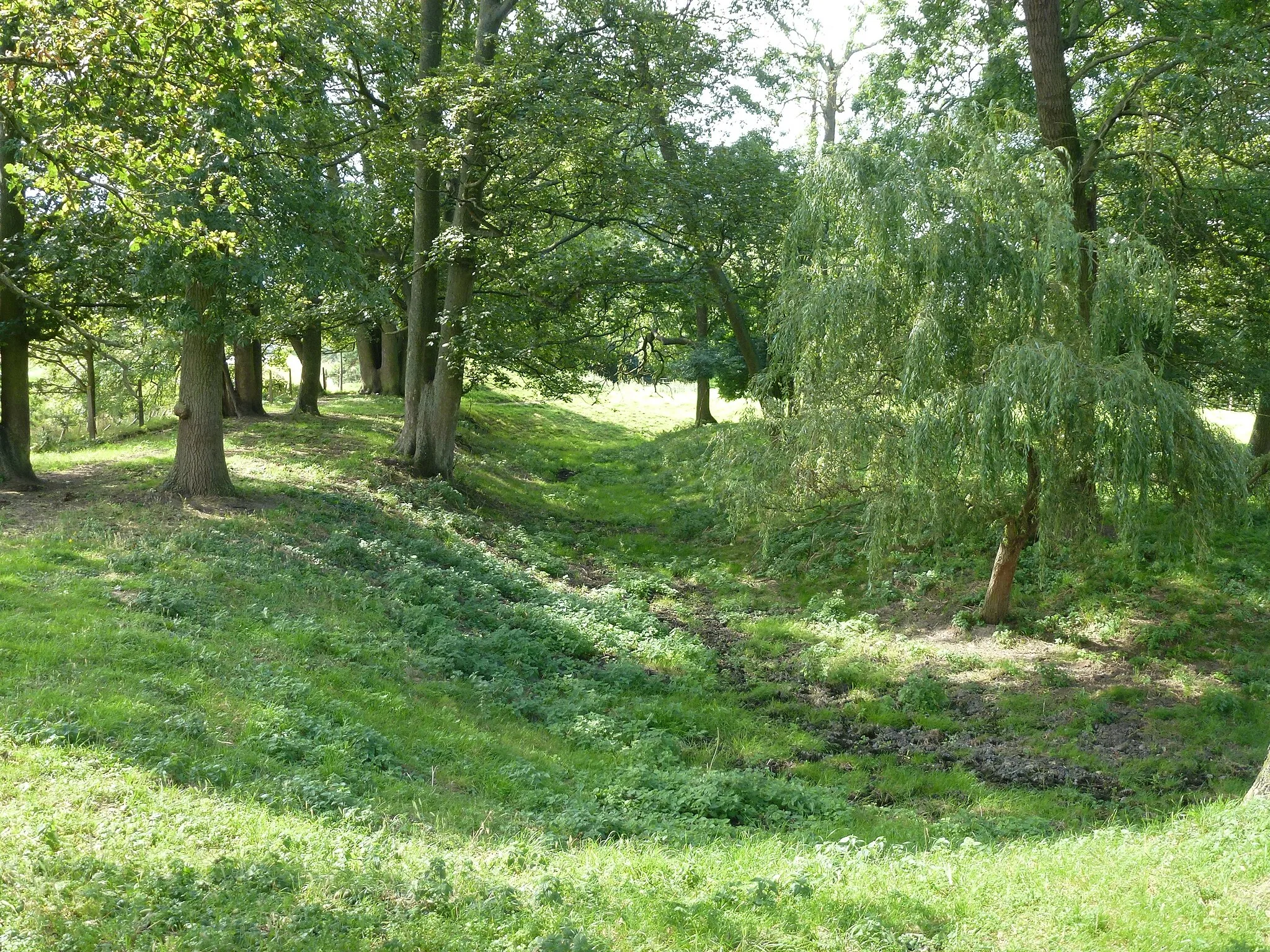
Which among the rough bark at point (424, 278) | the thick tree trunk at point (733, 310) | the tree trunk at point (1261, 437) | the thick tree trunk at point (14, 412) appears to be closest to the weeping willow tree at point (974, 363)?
the thick tree trunk at point (733, 310)

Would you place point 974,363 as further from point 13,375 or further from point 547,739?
point 13,375

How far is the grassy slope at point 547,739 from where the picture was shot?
5250mm

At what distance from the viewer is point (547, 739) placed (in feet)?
32.3

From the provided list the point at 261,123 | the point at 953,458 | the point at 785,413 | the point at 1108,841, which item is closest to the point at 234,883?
the point at 1108,841

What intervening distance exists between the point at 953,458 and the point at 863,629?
4.66 meters

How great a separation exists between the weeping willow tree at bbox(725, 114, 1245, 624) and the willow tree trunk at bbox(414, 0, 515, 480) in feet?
27.4

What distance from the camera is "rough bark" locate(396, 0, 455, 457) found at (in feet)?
65.5

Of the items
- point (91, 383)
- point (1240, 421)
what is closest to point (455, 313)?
point (91, 383)

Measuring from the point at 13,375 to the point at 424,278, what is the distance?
8282 millimetres

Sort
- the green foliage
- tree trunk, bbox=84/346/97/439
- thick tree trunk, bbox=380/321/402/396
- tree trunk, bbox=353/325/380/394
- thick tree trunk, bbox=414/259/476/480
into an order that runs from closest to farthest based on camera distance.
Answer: the green foliage, thick tree trunk, bbox=414/259/476/480, tree trunk, bbox=84/346/97/439, thick tree trunk, bbox=380/321/402/396, tree trunk, bbox=353/325/380/394

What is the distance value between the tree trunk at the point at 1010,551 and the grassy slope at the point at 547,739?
0.48 meters

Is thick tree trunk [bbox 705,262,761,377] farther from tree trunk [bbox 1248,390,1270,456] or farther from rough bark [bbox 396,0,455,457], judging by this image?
tree trunk [bbox 1248,390,1270,456]

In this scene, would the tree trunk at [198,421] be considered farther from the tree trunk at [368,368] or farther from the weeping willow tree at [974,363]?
the tree trunk at [368,368]

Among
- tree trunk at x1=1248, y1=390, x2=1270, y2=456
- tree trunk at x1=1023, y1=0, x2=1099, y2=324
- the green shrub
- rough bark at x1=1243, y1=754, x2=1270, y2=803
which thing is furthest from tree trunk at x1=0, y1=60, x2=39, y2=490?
tree trunk at x1=1248, y1=390, x2=1270, y2=456
